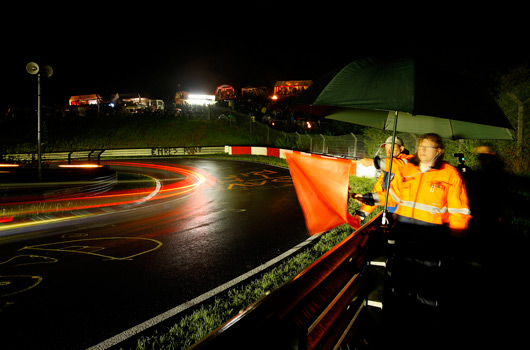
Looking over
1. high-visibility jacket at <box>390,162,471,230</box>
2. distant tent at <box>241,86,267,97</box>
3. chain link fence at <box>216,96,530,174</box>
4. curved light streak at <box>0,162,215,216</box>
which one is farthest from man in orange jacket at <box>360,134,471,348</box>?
distant tent at <box>241,86,267,97</box>

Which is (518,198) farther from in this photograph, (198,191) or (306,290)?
(198,191)

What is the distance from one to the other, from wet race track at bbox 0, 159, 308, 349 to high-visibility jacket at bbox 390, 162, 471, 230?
9.76ft

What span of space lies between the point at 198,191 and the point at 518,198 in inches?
421

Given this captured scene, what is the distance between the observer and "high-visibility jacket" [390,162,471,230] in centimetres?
298

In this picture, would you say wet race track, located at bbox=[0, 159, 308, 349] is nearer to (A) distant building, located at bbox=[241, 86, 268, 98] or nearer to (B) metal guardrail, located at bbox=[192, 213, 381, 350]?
(B) metal guardrail, located at bbox=[192, 213, 381, 350]

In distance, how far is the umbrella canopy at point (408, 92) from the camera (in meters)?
2.41

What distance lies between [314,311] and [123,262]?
4565 millimetres

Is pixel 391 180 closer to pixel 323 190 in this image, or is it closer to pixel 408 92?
pixel 323 190

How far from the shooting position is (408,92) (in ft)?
7.94

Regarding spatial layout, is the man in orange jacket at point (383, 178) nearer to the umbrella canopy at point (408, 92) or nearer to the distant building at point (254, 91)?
the umbrella canopy at point (408, 92)

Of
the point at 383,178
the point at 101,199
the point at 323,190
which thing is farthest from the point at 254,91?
the point at 383,178

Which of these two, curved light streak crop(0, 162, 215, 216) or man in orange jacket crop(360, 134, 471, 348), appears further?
curved light streak crop(0, 162, 215, 216)

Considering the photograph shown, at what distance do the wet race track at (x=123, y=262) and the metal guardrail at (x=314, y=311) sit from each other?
2.48m

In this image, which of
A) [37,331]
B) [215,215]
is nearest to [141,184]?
[215,215]
